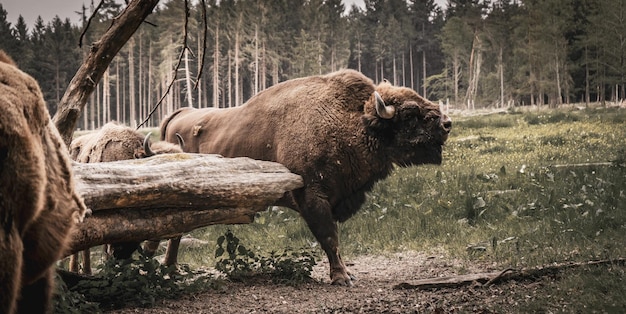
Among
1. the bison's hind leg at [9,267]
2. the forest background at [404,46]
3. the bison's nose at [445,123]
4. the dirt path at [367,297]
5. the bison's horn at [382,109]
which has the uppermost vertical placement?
the forest background at [404,46]

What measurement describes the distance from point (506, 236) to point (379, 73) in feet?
63.5

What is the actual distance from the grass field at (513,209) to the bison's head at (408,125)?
4.27ft

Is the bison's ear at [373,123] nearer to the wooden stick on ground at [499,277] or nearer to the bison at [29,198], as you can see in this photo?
the wooden stick on ground at [499,277]

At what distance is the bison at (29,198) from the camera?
187 centimetres

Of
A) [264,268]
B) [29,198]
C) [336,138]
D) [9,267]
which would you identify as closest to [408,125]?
[336,138]

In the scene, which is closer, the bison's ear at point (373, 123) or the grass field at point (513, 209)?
the grass field at point (513, 209)

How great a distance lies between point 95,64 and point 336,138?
8.58 ft

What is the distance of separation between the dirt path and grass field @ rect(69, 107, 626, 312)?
0.34 metres

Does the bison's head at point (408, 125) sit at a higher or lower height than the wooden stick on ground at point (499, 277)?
higher

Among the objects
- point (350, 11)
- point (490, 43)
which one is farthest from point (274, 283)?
point (350, 11)

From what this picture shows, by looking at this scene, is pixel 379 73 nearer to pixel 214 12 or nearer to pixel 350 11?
pixel 350 11

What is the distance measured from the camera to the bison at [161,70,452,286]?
6.34 metres

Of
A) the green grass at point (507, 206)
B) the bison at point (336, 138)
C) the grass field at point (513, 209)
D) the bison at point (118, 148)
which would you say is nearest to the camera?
the grass field at point (513, 209)

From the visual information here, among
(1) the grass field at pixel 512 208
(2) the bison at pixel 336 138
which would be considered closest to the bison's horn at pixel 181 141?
(2) the bison at pixel 336 138
